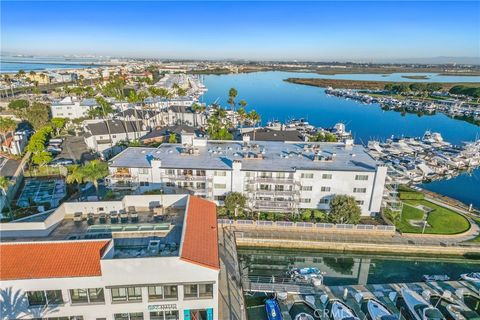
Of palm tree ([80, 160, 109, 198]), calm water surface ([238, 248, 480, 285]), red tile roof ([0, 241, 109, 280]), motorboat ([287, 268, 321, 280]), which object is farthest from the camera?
palm tree ([80, 160, 109, 198])

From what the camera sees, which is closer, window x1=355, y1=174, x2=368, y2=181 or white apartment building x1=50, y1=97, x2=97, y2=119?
window x1=355, y1=174, x2=368, y2=181

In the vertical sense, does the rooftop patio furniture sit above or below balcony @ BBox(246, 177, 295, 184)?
above

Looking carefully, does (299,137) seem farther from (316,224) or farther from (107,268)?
(107,268)

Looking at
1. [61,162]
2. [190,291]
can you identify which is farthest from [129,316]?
[61,162]

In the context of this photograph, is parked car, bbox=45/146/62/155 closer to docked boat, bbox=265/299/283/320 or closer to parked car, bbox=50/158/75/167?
parked car, bbox=50/158/75/167

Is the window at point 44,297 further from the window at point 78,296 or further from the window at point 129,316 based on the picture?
the window at point 129,316

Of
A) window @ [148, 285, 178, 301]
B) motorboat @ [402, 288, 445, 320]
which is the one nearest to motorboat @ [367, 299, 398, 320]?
motorboat @ [402, 288, 445, 320]
